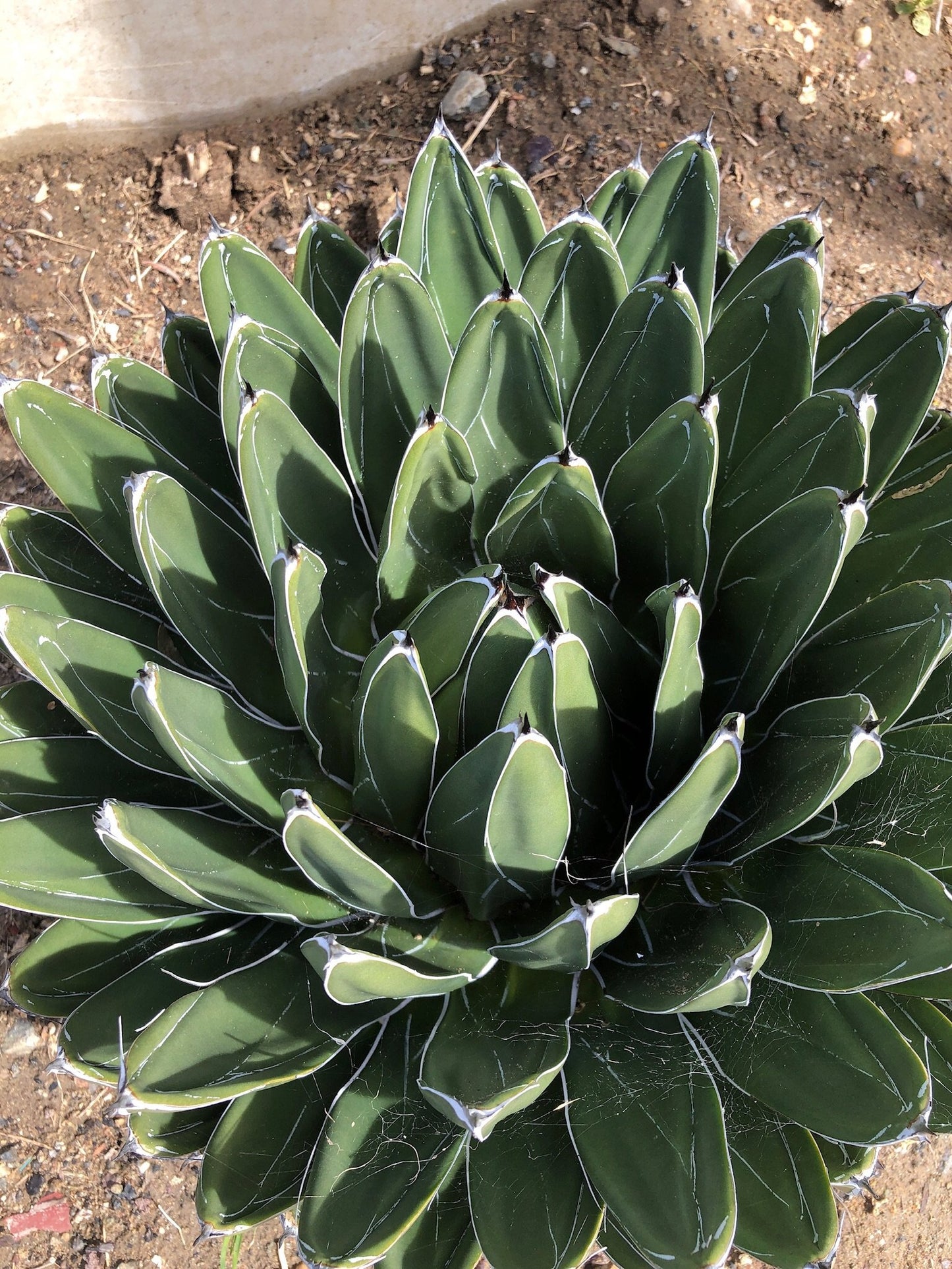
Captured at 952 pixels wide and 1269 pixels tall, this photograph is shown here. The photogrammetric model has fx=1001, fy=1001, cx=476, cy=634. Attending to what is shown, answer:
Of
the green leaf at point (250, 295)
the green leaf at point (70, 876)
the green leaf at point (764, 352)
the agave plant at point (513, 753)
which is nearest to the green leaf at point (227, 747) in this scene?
the agave plant at point (513, 753)

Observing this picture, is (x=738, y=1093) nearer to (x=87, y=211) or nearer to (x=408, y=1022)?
(x=408, y=1022)

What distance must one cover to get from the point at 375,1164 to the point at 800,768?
0.82 metres

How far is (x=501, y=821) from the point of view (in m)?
1.25

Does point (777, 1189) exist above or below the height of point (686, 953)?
below

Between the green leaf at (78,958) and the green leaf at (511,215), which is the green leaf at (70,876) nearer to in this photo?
the green leaf at (78,958)

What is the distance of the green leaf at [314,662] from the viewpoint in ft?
4.48

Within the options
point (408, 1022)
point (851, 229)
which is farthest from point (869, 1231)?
point (851, 229)

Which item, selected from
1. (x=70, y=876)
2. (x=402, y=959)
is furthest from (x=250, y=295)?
(x=402, y=959)

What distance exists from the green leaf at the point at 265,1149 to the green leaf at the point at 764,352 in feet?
3.93

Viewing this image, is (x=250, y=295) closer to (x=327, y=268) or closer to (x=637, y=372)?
(x=327, y=268)

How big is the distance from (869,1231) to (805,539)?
1687 mm

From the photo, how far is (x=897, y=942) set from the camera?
49.1 inches

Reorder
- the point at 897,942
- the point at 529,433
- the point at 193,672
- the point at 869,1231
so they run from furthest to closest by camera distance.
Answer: the point at 869,1231, the point at 193,672, the point at 529,433, the point at 897,942

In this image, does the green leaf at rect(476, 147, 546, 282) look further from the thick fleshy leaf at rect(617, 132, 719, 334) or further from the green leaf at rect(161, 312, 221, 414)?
the green leaf at rect(161, 312, 221, 414)
